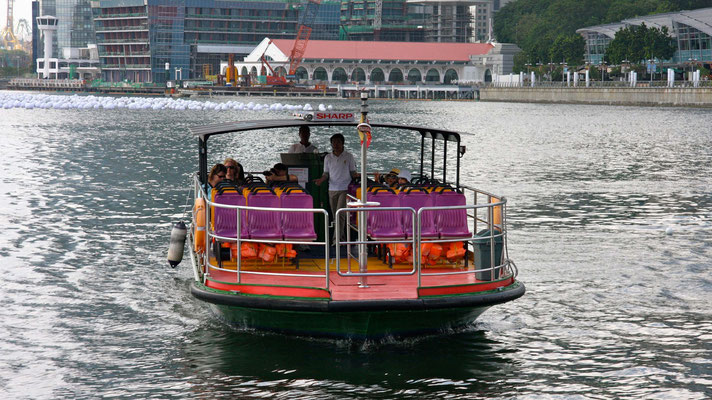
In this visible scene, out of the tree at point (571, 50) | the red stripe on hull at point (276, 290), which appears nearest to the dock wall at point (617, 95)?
the tree at point (571, 50)

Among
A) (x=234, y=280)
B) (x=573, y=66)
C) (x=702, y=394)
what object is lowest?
(x=702, y=394)

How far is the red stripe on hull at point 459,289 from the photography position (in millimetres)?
13172

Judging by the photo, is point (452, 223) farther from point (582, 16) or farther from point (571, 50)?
point (582, 16)

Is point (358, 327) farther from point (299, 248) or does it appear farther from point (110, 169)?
point (110, 169)

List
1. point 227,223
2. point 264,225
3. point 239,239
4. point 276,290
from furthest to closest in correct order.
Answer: point 227,223
point 264,225
point 239,239
point 276,290

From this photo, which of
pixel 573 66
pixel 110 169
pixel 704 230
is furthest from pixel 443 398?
pixel 573 66

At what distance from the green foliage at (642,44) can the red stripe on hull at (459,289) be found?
139346mm

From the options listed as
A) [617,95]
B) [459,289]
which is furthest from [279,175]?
[617,95]

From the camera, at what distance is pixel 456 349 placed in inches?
561

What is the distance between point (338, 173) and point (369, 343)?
3.15 metres

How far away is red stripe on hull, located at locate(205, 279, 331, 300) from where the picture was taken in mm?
13047

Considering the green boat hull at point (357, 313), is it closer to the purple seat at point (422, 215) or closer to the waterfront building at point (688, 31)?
the purple seat at point (422, 215)

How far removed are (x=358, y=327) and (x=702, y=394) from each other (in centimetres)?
460

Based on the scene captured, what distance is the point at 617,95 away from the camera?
440 feet
